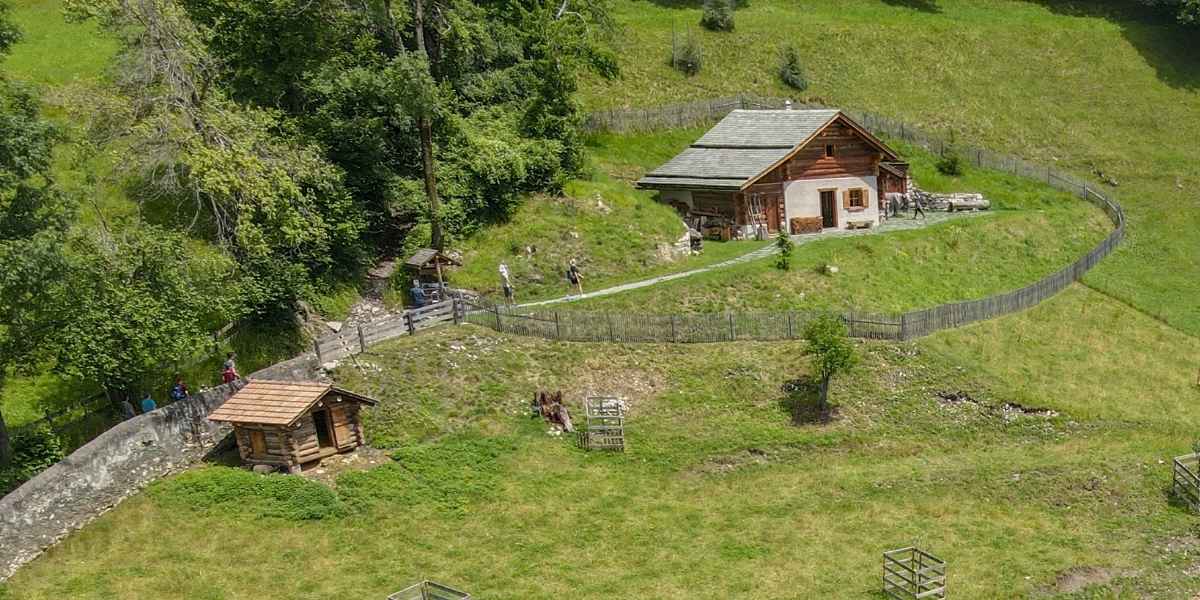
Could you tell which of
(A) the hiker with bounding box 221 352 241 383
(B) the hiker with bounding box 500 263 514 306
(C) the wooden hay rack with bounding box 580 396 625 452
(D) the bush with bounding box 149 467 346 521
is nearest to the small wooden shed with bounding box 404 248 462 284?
(B) the hiker with bounding box 500 263 514 306

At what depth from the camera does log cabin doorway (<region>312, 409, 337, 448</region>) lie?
34.1m

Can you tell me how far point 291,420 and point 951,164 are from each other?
45323 millimetres

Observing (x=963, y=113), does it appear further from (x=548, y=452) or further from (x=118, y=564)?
(x=118, y=564)

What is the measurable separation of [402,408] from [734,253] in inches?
797

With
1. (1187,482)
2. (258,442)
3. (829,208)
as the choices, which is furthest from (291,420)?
(829,208)

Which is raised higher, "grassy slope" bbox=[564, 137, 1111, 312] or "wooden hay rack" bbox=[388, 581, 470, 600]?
"grassy slope" bbox=[564, 137, 1111, 312]

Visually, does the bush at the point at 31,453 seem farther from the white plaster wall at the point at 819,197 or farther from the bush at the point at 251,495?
the white plaster wall at the point at 819,197

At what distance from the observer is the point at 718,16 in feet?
259

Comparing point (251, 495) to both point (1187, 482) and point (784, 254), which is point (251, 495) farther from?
point (1187, 482)

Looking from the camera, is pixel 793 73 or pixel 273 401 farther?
pixel 793 73

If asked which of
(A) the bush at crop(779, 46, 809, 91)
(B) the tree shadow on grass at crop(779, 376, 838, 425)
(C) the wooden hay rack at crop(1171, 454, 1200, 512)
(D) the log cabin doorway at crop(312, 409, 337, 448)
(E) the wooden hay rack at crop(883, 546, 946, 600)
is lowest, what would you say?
(C) the wooden hay rack at crop(1171, 454, 1200, 512)

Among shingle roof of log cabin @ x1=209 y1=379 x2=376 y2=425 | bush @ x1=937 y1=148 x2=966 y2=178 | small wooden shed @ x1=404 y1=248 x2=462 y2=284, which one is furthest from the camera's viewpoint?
bush @ x1=937 y1=148 x2=966 y2=178

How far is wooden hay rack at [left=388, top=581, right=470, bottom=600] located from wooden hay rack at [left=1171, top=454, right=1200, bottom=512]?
2320 centimetres

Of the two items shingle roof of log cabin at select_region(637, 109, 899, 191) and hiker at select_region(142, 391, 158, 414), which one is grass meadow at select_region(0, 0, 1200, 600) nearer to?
shingle roof of log cabin at select_region(637, 109, 899, 191)
